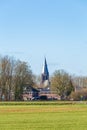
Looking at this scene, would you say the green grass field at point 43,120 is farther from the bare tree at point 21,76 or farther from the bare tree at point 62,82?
the bare tree at point 62,82

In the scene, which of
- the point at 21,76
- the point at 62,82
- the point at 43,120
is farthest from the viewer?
the point at 62,82

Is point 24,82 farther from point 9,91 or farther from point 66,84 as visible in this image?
point 66,84

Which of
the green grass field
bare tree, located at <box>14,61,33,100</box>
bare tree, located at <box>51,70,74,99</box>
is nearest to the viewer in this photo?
the green grass field

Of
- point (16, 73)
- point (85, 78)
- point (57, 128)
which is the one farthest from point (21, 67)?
point (57, 128)

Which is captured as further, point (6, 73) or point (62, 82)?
point (62, 82)

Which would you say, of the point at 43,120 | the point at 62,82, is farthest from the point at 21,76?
the point at 43,120

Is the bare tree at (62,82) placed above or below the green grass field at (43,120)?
above

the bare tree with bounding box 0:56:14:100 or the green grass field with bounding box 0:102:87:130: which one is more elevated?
the bare tree with bounding box 0:56:14:100

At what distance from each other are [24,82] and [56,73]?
19464 mm

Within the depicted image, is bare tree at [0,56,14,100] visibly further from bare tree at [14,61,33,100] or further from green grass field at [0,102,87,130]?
green grass field at [0,102,87,130]

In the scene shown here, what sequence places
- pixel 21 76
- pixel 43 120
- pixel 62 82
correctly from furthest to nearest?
pixel 62 82, pixel 21 76, pixel 43 120

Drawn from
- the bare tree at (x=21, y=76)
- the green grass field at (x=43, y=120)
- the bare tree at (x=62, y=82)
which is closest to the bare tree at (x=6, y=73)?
the bare tree at (x=21, y=76)

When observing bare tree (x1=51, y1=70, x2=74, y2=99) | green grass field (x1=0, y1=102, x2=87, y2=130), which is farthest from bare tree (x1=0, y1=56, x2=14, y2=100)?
green grass field (x1=0, y1=102, x2=87, y2=130)

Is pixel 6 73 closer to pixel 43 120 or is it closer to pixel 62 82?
pixel 62 82
